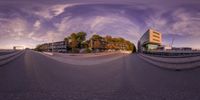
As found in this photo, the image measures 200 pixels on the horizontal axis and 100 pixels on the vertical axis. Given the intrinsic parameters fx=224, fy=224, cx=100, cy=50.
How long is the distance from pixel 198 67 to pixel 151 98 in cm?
903

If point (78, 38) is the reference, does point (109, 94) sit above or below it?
below

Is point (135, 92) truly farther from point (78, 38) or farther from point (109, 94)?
point (78, 38)

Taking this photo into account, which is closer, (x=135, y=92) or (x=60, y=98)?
(x=60, y=98)

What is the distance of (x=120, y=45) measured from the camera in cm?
13725

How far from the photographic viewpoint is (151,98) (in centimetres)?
633

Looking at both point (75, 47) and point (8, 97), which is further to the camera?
point (75, 47)

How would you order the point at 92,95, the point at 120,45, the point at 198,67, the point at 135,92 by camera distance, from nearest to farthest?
1. the point at 92,95
2. the point at 135,92
3. the point at 198,67
4. the point at 120,45

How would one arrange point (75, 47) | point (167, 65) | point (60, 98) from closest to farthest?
point (60, 98) → point (167, 65) → point (75, 47)

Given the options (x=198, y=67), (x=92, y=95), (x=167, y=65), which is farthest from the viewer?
(x=167, y=65)

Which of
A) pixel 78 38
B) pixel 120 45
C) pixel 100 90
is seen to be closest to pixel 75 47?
pixel 78 38

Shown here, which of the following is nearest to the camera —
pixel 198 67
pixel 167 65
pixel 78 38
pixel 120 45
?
pixel 198 67

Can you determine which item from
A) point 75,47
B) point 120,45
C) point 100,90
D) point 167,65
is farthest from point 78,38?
point 120,45

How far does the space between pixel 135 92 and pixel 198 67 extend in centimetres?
851

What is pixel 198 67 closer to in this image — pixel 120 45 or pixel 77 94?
pixel 77 94
